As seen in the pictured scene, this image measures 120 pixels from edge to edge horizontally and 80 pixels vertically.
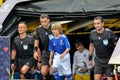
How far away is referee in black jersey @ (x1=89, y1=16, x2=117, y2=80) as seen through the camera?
9352 mm

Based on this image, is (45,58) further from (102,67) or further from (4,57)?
(4,57)

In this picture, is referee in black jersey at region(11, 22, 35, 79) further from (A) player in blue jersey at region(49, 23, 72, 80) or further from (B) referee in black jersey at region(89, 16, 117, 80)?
(B) referee in black jersey at region(89, 16, 117, 80)

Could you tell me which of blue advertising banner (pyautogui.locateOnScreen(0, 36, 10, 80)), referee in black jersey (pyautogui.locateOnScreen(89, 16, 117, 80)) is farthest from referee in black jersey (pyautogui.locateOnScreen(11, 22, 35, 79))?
referee in black jersey (pyautogui.locateOnScreen(89, 16, 117, 80))

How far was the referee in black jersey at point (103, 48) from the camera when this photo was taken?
9.35 m

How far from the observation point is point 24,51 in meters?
10.7

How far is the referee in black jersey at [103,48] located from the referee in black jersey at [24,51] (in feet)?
6.18

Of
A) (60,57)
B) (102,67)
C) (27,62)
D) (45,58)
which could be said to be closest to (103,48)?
(102,67)

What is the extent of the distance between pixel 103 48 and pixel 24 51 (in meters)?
2.26

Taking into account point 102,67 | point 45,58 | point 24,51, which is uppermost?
point 24,51

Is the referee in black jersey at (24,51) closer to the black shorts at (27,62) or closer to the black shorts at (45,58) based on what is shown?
the black shorts at (27,62)

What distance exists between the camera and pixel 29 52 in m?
10.7

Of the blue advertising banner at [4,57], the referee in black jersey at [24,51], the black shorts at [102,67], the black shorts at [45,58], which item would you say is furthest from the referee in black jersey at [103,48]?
the blue advertising banner at [4,57]

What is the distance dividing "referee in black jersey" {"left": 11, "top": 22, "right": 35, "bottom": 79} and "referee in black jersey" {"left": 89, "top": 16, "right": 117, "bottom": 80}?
1884 mm

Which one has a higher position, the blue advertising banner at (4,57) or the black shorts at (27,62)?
the blue advertising banner at (4,57)
